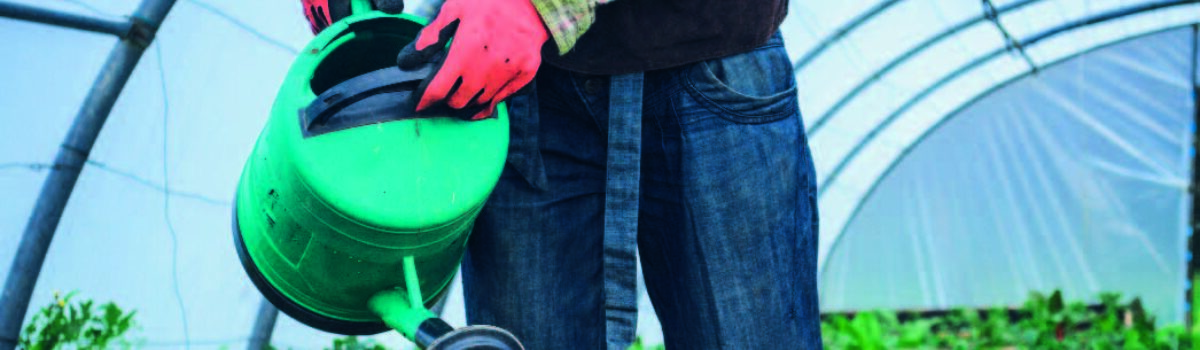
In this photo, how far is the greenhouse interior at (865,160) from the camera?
2.75 metres

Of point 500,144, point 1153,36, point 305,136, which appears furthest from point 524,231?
point 1153,36

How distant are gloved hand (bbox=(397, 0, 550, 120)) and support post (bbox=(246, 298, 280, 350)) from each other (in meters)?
2.38

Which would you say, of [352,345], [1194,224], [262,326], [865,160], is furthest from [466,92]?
[865,160]

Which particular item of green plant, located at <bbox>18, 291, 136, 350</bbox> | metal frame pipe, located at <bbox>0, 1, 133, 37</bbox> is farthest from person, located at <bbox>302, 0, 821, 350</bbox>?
green plant, located at <bbox>18, 291, 136, 350</bbox>

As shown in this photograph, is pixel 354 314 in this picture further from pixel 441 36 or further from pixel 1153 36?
pixel 1153 36

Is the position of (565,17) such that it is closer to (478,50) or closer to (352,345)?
(478,50)

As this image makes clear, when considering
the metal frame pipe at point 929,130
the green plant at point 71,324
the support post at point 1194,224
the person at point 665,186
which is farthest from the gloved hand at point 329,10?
the metal frame pipe at point 929,130

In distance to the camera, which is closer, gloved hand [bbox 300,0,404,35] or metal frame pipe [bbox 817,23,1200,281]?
gloved hand [bbox 300,0,404,35]

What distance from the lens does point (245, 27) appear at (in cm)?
300

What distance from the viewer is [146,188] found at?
9.45ft

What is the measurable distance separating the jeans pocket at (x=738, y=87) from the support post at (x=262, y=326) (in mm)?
2349

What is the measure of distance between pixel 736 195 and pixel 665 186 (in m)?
0.10

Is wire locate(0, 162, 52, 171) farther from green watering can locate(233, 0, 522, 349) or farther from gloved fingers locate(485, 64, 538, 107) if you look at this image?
gloved fingers locate(485, 64, 538, 107)

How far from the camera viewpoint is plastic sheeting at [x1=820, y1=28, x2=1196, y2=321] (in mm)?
6008
